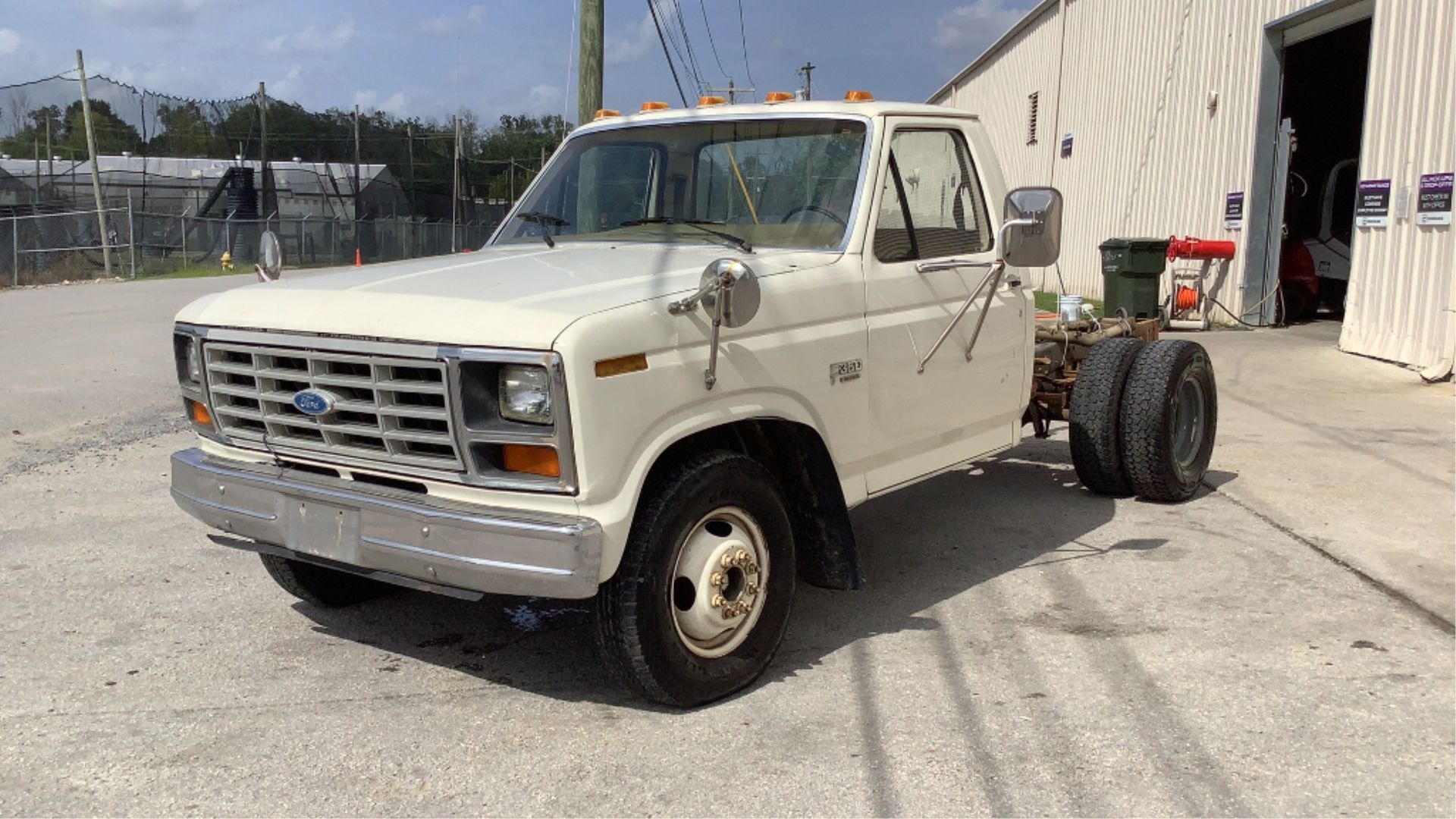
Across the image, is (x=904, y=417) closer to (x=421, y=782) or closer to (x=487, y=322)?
(x=487, y=322)

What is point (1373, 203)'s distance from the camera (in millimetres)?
12328

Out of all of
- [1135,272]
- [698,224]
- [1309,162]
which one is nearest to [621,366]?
[698,224]

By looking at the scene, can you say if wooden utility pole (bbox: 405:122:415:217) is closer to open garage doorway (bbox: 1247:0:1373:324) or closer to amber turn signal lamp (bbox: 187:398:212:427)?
open garage doorway (bbox: 1247:0:1373:324)

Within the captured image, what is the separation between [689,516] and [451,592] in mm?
760

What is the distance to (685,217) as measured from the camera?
17.3 ft

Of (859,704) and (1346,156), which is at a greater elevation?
(1346,156)

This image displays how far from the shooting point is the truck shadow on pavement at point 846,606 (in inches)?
184

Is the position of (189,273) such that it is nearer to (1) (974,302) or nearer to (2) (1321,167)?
(2) (1321,167)

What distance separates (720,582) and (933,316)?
1.62 metres

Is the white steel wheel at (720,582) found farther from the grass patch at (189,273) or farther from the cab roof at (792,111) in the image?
the grass patch at (189,273)

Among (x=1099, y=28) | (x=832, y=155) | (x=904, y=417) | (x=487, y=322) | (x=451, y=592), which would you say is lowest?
(x=451, y=592)

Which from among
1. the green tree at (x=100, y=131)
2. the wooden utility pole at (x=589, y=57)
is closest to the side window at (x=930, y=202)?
the wooden utility pole at (x=589, y=57)

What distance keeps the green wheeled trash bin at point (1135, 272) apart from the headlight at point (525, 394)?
1313 cm

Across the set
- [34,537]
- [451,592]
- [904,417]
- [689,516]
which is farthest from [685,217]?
[34,537]
